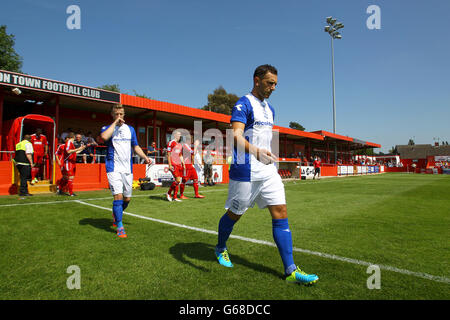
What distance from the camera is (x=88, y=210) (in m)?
6.18

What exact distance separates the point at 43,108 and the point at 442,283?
57.5 ft

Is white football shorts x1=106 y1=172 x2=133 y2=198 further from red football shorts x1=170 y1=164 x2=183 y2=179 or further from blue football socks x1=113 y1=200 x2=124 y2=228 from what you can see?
red football shorts x1=170 y1=164 x2=183 y2=179

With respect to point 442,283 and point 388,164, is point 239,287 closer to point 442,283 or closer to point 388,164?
point 442,283

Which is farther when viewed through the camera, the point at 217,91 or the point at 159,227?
the point at 217,91

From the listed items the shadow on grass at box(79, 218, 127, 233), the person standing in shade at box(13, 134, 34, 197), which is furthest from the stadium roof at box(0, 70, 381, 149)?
the shadow on grass at box(79, 218, 127, 233)

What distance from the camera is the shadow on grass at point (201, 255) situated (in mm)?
2730

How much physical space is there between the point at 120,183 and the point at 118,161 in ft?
1.22

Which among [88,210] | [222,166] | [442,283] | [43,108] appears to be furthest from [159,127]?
[442,283]

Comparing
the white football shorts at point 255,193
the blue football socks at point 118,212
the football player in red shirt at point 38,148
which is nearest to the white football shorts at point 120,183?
the blue football socks at point 118,212

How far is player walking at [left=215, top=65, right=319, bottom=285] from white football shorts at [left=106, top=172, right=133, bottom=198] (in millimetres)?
2167

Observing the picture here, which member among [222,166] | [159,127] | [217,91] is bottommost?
[222,166]

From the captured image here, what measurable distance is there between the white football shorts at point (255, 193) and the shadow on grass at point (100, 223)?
277 centimetres

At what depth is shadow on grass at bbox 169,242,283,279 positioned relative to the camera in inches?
107
